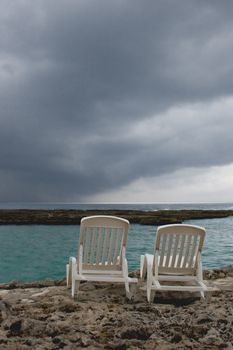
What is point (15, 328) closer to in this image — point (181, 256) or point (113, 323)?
point (113, 323)

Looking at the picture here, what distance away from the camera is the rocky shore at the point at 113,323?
3336mm

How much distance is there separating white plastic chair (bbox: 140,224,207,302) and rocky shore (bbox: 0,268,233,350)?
28 centimetres

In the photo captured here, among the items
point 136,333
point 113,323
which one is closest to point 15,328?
point 113,323

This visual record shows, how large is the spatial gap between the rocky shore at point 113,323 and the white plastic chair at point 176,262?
28cm

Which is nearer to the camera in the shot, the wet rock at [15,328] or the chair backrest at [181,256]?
the wet rock at [15,328]

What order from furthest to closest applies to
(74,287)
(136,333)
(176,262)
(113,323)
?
1. (176,262)
2. (74,287)
3. (113,323)
4. (136,333)

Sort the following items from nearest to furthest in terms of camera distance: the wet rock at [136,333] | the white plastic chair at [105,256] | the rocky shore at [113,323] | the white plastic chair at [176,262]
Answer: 1. the rocky shore at [113,323]
2. the wet rock at [136,333]
3. the white plastic chair at [176,262]
4. the white plastic chair at [105,256]

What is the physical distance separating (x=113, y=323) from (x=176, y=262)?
6.72 feet

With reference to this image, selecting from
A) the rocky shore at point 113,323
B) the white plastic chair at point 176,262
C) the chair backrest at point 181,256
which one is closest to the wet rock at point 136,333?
the rocky shore at point 113,323

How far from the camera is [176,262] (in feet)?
18.4

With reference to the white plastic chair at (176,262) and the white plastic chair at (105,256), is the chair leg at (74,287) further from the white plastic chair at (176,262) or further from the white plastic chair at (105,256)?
the white plastic chair at (176,262)

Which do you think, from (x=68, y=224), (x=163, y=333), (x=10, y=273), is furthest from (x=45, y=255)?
(x=68, y=224)

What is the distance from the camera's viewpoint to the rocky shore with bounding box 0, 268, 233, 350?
10.9 feet

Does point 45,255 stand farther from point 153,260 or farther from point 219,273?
point 153,260
